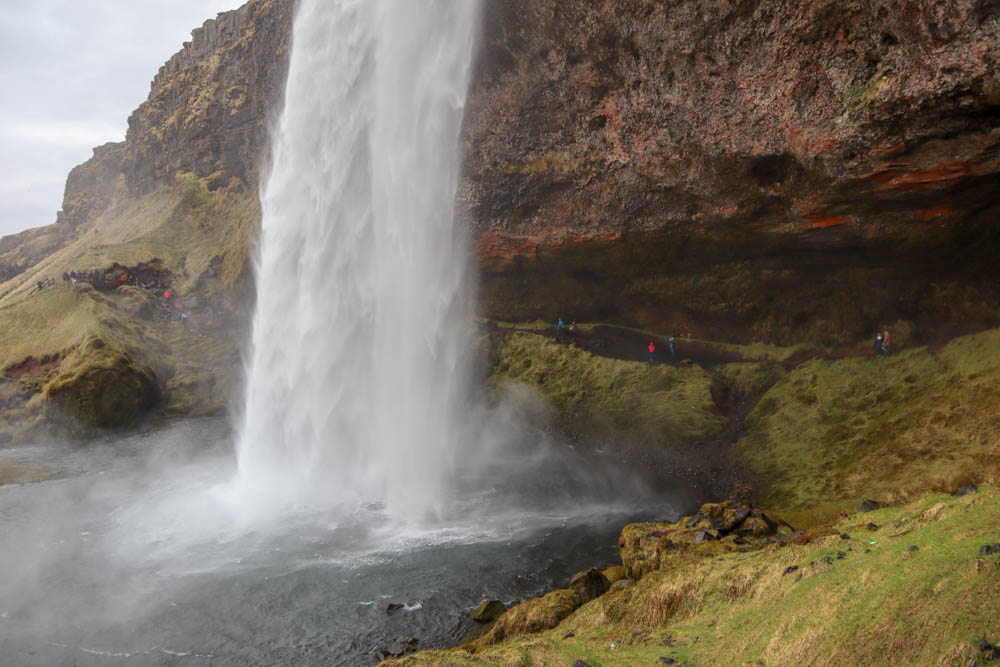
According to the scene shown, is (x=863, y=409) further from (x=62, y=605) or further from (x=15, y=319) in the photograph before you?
(x=15, y=319)

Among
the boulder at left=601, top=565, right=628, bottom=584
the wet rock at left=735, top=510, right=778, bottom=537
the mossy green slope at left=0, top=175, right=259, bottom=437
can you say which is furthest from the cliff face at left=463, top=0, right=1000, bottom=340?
the mossy green slope at left=0, top=175, right=259, bottom=437

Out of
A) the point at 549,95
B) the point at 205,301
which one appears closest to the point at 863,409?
the point at 549,95

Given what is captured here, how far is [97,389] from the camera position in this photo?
33.9 meters

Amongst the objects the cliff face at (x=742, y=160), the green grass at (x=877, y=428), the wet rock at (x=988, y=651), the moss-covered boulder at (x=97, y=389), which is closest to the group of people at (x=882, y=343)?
the green grass at (x=877, y=428)

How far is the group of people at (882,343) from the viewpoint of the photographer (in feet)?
Answer: 80.0

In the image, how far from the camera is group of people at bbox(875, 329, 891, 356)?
24391 millimetres

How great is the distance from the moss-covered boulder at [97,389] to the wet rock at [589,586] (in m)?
31.7

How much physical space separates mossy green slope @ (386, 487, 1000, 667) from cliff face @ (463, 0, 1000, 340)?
1248 cm

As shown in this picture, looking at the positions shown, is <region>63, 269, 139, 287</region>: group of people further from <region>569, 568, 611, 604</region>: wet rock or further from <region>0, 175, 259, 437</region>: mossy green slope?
<region>569, 568, 611, 604</region>: wet rock

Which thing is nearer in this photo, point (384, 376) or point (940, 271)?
point (940, 271)

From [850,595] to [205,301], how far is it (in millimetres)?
53771

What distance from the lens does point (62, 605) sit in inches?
621

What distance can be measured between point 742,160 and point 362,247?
1758 cm

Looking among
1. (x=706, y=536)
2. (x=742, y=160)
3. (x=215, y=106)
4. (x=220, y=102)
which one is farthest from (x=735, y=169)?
(x=215, y=106)
